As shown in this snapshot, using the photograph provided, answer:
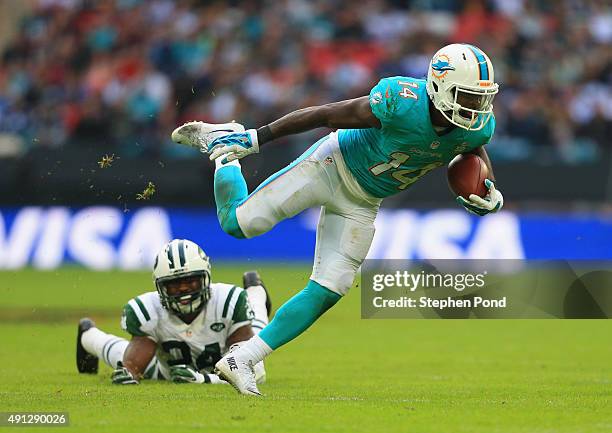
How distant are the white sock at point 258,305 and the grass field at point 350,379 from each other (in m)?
0.43

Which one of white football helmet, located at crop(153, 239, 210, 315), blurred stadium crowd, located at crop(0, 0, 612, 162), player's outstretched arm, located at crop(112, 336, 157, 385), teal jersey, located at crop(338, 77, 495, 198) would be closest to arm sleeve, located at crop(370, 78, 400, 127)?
teal jersey, located at crop(338, 77, 495, 198)

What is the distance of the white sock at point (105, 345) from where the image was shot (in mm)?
8820

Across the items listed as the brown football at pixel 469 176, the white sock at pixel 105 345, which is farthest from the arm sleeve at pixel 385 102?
the white sock at pixel 105 345

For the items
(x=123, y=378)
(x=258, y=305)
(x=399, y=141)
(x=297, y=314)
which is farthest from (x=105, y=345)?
(x=399, y=141)

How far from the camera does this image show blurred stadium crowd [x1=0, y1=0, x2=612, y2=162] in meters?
19.6

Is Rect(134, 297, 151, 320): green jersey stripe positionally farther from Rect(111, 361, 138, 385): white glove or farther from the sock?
the sock

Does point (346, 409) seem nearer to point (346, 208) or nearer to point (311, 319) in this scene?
point (311, 319)

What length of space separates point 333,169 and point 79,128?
1234 cm

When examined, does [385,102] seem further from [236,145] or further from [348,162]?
[236,145]

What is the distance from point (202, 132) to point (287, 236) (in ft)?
30.3

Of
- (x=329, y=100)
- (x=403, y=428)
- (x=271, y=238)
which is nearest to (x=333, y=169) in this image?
(x=403, y=428)

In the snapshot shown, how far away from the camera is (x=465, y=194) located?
7.63 m

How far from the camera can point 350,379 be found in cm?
884

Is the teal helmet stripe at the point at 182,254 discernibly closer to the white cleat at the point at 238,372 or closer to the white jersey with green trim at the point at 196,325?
the white jersey with green trim at the point at 196,325
